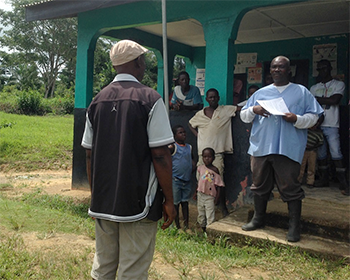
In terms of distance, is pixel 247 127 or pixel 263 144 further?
pixel 247 127

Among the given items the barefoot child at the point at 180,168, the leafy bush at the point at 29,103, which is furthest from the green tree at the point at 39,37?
the barefoot child at the point at 180,168

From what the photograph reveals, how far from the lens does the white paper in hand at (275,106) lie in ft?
12.6

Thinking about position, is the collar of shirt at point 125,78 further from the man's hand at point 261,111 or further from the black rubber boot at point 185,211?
the black rubber boot at point 185,211

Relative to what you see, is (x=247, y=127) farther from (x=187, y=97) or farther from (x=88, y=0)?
(x=88, y=0)

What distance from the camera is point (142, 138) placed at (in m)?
2.24

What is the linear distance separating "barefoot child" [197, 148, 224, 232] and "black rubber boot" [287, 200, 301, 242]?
1.37 meters

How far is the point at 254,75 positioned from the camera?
368 inches

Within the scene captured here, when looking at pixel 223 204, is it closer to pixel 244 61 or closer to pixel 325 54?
pixel 325 54

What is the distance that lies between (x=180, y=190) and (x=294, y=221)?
6.09ft

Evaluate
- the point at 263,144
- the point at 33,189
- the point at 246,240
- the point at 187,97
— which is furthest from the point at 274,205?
the point at 33,189

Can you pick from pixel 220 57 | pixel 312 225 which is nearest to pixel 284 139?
pixel 312 225

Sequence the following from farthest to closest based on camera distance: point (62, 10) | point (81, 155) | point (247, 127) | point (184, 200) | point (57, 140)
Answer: point (57, 140)
point (81, 155)
point (62, 10)
point (247, 127)
point (184, 200)

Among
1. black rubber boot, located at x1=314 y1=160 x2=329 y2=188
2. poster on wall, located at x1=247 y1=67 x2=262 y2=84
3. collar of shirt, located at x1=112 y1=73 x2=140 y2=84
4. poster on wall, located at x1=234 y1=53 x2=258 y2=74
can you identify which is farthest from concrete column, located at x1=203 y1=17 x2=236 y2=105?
collar of shirt, located at x1=112 y1=73 x2=140 y2=84

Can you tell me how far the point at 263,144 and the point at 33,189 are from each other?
18.3 feet
